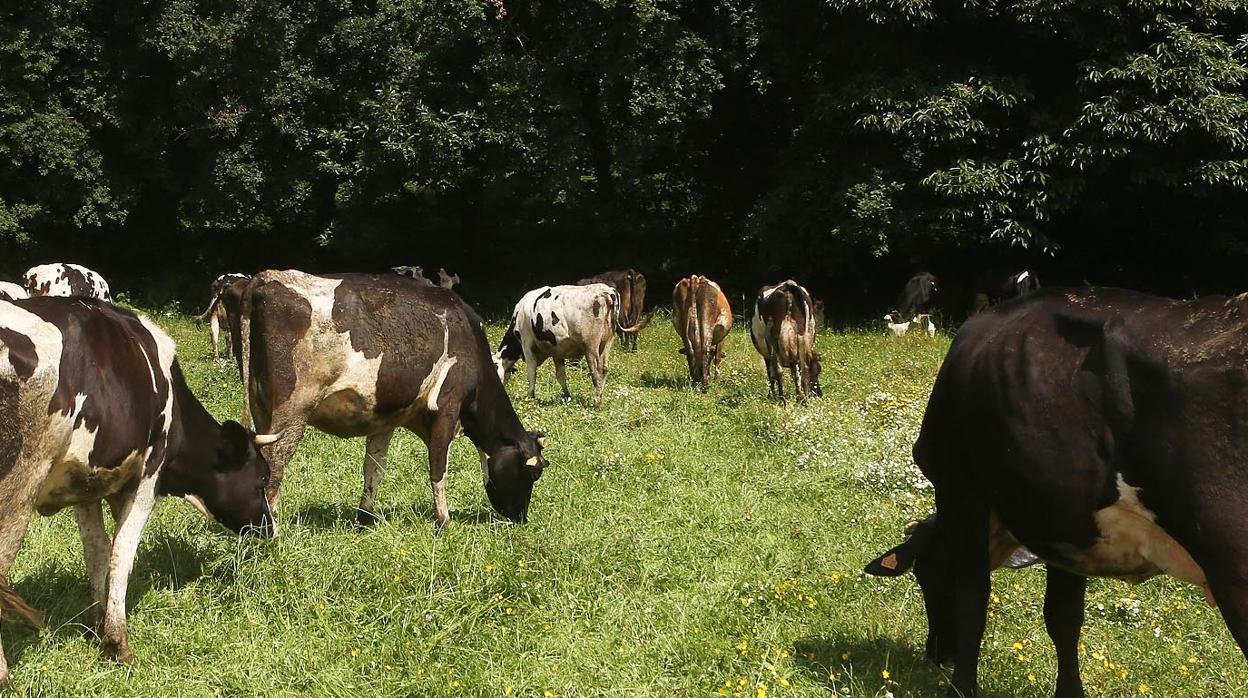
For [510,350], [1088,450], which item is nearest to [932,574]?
[1088,450]

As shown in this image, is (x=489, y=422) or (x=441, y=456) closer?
(x=441, y=456)

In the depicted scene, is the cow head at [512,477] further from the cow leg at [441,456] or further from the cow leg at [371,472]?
the cow leg at [371,472]

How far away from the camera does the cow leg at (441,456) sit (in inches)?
314

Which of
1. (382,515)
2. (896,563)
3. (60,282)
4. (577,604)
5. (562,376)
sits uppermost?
(60,282)

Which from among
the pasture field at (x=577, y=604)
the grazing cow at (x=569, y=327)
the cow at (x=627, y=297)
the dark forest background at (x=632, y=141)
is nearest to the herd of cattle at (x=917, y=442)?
the pasture field at (x=577, y=604)

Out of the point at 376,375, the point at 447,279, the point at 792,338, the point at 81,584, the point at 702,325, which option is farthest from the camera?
the point at 447,279

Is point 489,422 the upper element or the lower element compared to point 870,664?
upper

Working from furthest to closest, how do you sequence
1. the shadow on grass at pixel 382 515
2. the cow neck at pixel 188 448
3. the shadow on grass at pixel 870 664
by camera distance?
the shadow on grass at pixel 382 515 < the cow neck at pixel 188 448 < the shadow on grass at pixel 870 664

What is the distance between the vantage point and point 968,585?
193 inches

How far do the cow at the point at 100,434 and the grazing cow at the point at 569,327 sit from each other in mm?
8513

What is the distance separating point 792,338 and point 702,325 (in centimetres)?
232

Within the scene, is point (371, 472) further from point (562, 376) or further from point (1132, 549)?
point (562, 376)

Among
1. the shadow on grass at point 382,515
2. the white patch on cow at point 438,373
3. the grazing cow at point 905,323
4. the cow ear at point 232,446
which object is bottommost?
the grazing cow at point 905,323

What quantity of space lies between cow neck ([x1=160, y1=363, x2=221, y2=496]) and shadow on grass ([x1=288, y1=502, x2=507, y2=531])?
943 mm
